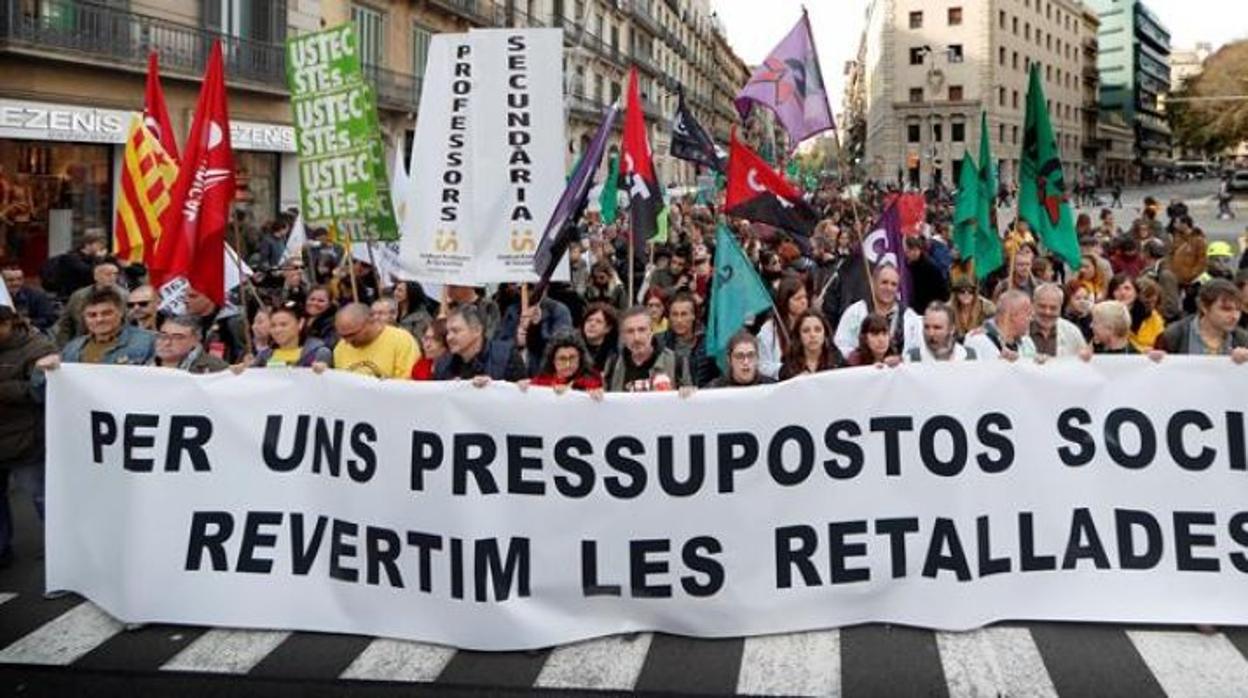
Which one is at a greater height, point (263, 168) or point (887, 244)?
point (263, 168)

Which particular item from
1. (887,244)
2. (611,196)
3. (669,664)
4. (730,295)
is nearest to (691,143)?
(611,196)

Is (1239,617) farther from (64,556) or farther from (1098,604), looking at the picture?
(64,556)

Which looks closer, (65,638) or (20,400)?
(65,638)

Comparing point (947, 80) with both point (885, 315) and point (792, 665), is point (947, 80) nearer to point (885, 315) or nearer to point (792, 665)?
point (885, 315)

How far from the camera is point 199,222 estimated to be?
7.36 metres

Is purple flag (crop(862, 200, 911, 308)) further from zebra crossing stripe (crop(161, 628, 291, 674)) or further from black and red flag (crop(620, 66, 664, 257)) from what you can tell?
zebra crossing stripe (crop(161, 628, 291, 674))

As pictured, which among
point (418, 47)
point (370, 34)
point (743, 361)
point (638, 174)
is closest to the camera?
point (743, 361)

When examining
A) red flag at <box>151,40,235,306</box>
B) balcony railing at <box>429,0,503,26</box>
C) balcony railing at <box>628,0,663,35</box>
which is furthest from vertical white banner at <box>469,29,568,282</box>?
balcony railing at <box>628,0,663,35</box>

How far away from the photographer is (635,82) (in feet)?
27.9

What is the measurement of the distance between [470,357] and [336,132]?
8.47 feet

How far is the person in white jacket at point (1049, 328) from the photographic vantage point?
6.89 metres

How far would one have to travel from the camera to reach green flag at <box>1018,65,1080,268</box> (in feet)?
29.5

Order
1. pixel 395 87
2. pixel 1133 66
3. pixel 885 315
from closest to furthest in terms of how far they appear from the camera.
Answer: pixel 885 315 → pixel 395 87 → pixel 1133 66

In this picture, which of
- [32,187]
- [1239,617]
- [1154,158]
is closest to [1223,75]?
[32,187]
